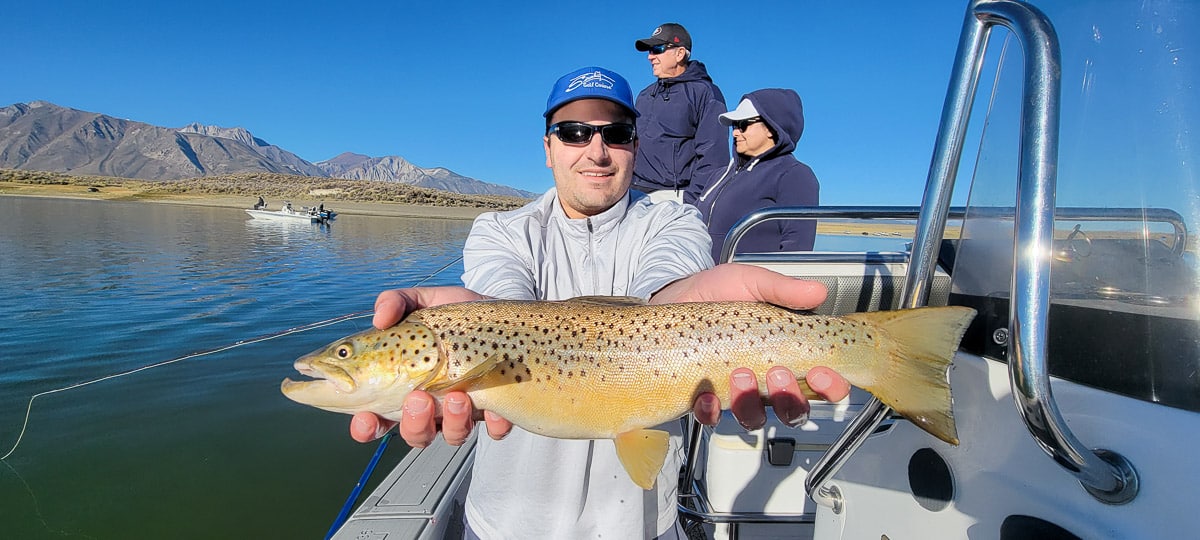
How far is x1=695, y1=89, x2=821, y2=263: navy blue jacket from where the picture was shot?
478 cm

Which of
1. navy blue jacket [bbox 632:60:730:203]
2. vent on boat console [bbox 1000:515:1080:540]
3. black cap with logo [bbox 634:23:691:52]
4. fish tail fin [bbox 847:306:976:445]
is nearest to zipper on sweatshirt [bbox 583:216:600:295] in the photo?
fish tail fin [bbox 847:306:976:445]

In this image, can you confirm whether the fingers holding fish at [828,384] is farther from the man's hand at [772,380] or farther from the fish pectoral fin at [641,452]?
the fish pectoral fin at [641,452]

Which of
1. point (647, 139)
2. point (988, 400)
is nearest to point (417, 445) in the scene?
point (988, 400)

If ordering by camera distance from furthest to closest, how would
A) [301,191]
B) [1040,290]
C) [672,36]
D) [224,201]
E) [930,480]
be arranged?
[301,191] → [224,201] → [672,36] → [930,480] → [1040,290]

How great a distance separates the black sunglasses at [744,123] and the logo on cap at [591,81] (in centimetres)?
221

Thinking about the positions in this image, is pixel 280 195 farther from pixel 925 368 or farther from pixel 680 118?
pixel 925 368

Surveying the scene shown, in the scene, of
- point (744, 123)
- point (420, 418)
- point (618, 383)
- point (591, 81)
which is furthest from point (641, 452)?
point (744, 123)

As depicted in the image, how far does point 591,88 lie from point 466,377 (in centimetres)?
179

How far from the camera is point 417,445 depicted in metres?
2.38

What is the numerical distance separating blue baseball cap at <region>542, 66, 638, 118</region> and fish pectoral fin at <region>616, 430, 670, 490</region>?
186 centimetres

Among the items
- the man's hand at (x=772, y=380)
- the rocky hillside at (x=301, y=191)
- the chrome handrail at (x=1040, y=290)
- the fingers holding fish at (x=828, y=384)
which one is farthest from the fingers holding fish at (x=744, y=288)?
the rocky hillside at (x=301, y=191)

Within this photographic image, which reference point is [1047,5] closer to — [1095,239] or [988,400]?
[1095,239]

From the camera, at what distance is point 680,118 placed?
6.23m

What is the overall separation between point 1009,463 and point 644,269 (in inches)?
66.8
